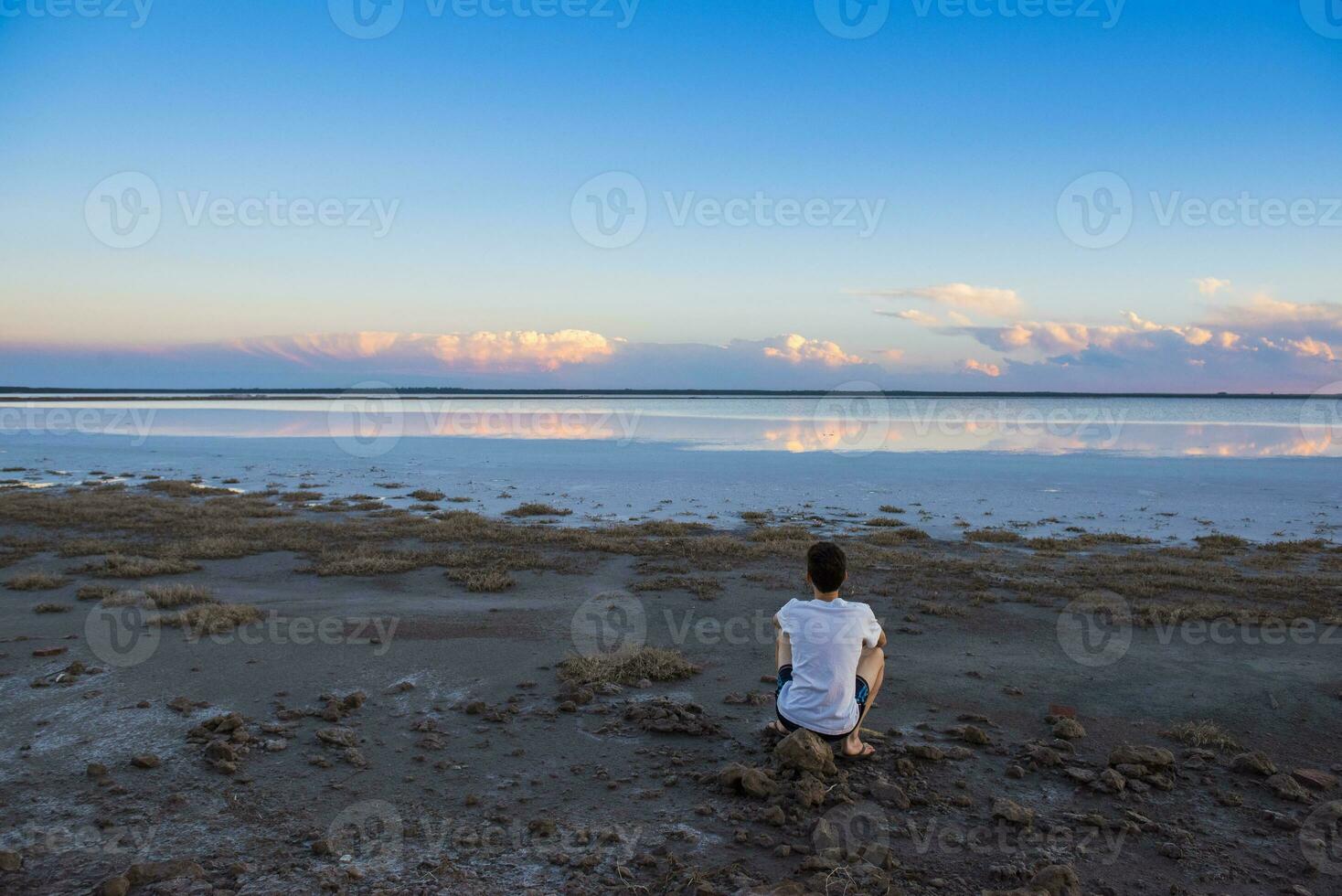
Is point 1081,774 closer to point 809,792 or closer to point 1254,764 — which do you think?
point 1254,764

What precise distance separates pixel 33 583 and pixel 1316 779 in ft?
50.2

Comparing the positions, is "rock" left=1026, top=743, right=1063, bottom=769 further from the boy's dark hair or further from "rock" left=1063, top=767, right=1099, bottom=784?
the boy's dark hair

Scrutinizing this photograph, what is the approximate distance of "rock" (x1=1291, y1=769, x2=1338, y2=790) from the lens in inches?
245

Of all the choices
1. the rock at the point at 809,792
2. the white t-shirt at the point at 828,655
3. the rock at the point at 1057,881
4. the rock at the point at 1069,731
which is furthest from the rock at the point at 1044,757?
the rock at the point at 809,792

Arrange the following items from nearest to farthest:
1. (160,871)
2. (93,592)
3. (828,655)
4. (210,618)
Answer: (160,871) < (828,655) < (210,618) < (93,592)

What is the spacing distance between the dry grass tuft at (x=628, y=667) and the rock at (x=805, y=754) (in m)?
2.60

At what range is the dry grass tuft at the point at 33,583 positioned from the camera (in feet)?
40.2

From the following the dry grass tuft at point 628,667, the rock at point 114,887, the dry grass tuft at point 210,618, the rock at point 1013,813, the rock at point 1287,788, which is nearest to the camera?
the rock at point 114,887

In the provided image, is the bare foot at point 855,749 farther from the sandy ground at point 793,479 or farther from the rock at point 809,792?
the sandy ground at point 793,479

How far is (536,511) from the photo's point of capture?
22.1 m

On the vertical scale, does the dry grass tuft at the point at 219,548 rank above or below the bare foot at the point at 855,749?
below

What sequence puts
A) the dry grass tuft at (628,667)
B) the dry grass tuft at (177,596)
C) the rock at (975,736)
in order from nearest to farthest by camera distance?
the rock at (975,736) < the dry grass tuft at (628,667) < the dry grass tuft at (177,596)

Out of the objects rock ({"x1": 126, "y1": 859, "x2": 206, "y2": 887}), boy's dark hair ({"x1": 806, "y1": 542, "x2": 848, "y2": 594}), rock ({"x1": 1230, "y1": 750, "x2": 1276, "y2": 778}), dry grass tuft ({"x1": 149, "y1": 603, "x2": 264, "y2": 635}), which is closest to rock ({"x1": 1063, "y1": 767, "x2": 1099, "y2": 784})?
rock ({"x1": 1230, "y1": 750, "x2": 1276, "y2": 778})

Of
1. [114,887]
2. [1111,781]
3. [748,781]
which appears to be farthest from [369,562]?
[1111,781]
